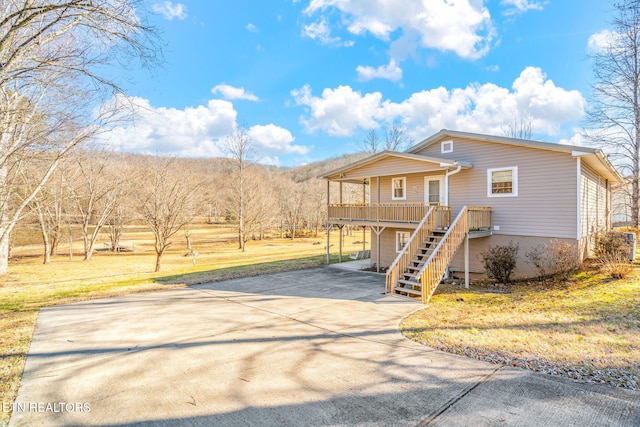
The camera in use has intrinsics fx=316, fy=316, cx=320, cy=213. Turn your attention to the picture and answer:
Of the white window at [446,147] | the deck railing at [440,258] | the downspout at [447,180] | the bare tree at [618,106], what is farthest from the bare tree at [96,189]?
the bare tree at [618,106]

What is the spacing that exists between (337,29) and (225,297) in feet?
63.2

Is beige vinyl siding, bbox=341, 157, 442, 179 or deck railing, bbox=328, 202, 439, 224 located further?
beige vinyl siding, bbox=341, 157, 442, 179

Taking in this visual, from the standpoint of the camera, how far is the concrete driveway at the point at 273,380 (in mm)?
3625

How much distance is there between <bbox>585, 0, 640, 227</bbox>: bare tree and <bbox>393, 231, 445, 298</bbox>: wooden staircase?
14.1 metres

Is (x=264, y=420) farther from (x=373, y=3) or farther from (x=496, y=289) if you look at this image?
(x=373, y=3)

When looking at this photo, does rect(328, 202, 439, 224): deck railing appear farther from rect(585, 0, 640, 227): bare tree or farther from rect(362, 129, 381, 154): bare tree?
rect(362, 129, 381, 154): bare tree

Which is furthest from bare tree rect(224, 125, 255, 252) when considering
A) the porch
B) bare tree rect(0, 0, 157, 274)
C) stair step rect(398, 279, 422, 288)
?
bare tree rect(0, 0, 157, 274)

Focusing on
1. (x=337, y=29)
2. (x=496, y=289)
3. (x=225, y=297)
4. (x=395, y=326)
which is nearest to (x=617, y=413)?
(x=395, y=326)

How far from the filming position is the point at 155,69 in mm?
6531

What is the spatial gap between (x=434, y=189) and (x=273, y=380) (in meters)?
11.7

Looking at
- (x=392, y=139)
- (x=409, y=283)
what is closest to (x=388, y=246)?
(x=409, y=283)

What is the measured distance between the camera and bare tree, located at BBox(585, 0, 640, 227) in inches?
642

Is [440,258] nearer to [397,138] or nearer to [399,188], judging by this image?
[399,188]

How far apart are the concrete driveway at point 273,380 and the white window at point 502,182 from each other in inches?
300
